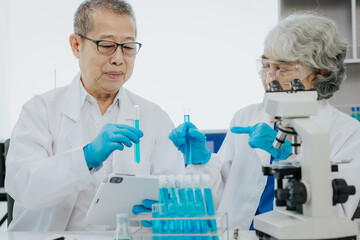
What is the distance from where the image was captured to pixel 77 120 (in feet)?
6.03

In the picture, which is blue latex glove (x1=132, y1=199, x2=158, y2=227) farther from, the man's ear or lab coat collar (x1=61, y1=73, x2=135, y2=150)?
the man's ear

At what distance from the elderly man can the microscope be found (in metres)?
0.64

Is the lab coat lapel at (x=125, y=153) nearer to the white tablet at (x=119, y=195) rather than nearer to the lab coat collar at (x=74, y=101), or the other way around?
the lab coat collar at (x=74, y=101)

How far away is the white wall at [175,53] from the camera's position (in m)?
3.82

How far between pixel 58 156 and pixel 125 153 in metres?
0.38

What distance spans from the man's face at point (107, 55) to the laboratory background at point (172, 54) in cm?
198

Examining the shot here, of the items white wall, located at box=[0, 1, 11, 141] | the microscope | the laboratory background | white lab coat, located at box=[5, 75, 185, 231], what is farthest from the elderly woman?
white wall, located at box=[0, 1, 11, 141]

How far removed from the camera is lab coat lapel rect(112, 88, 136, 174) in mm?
1867

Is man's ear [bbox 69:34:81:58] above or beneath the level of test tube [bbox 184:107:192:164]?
above

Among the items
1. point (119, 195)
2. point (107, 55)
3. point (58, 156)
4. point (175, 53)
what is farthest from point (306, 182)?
point (175, 53)

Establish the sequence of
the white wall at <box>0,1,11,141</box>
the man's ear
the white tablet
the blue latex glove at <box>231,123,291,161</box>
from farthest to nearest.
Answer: the white wall at <box>0,1,11,141</box>, the man's ear, the blue latex glove at <box>231,123,291,161</box>, the white tablet

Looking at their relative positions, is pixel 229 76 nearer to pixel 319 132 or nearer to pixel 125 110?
pixel 125 110

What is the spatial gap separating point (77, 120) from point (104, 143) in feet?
1.29

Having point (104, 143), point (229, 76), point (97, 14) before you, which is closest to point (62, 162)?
point (104, 143)
